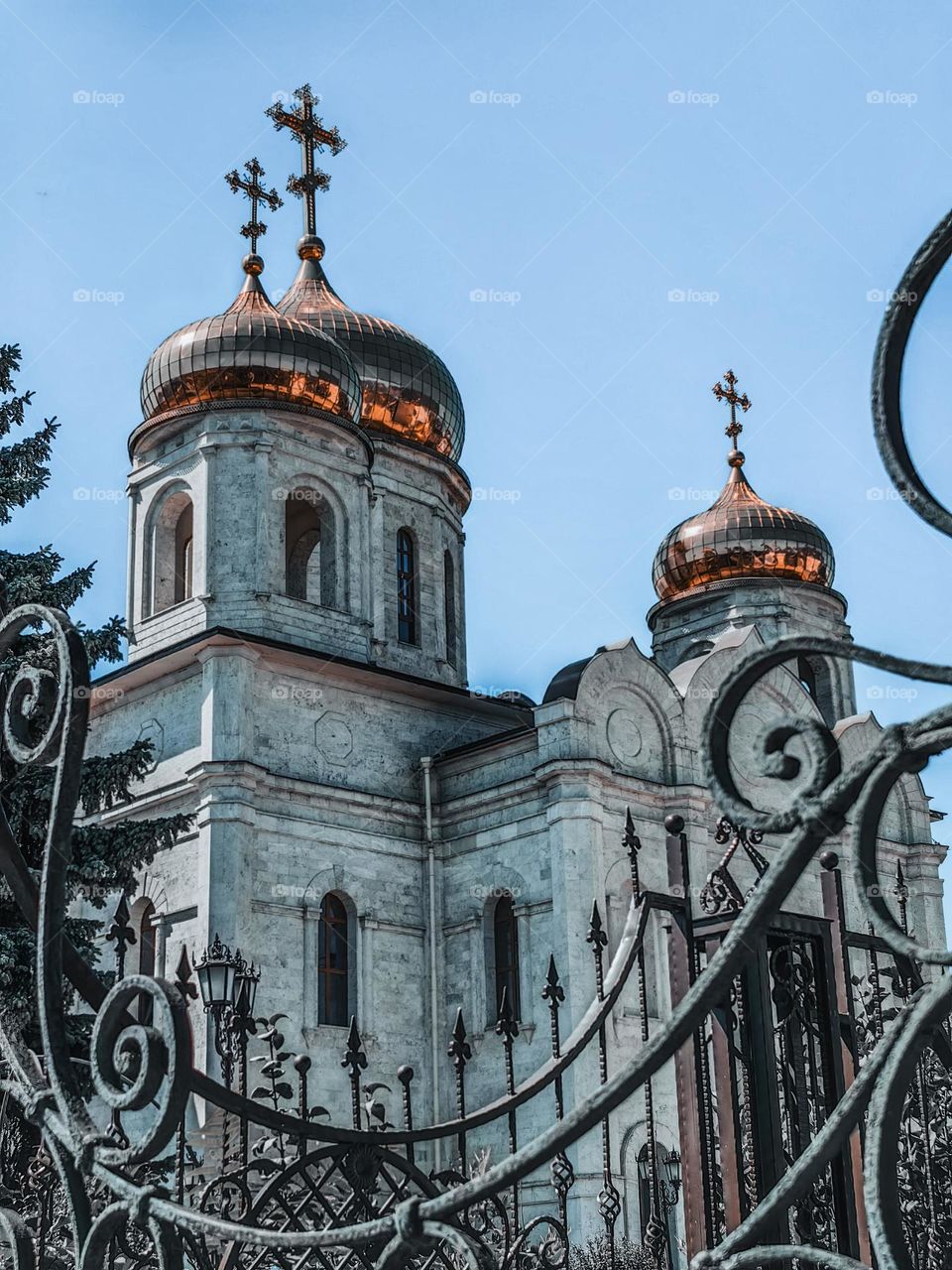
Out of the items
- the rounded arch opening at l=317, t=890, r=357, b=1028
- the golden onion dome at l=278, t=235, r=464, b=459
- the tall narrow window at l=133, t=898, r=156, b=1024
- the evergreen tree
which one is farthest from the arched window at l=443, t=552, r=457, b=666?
the evergreen tree

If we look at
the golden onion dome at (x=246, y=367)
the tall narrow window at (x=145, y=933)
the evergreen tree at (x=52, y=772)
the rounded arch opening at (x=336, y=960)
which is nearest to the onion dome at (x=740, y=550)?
the golden onion dome at (x=246, y=367)

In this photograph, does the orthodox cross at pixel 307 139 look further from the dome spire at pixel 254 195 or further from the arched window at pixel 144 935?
the arched window at pixel 144 935

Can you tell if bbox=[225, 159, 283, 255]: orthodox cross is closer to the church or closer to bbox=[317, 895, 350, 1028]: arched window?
the church

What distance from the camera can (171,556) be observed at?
2305cm

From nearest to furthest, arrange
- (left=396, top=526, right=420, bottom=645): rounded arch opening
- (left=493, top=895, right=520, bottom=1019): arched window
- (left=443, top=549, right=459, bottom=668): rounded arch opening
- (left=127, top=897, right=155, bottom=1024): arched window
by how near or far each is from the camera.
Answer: (left=127, top=897, right=155, bottom=1024): arched window < (left=493, top=895, right=520, bottom=1019): arched window < (left=396, top=526, right=420, bottom=645): rounded arch opening < (left=443, top=549, right=459, bottom=668): rounded arch opening

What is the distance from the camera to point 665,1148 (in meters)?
17.4

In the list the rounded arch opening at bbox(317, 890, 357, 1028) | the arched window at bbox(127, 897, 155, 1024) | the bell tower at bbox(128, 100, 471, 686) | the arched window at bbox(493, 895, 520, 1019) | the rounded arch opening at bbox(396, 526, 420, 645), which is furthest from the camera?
the rounded arch opening at bbox(396, 526, 420, 645)

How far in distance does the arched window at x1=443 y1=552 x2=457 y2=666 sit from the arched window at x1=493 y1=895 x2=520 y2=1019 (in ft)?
17.1

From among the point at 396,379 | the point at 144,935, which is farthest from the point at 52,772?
the point at 396,379

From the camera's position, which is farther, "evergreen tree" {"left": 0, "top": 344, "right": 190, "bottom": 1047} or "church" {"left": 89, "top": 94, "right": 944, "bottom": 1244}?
"church" {"left": 89, "top": 94, "right": 944, "bottom": 1244}

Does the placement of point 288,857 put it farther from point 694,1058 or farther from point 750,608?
point 694,1058

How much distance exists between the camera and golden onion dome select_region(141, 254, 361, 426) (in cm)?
2281

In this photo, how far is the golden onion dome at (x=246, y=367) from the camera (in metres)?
22.8

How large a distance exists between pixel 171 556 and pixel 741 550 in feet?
37.2
